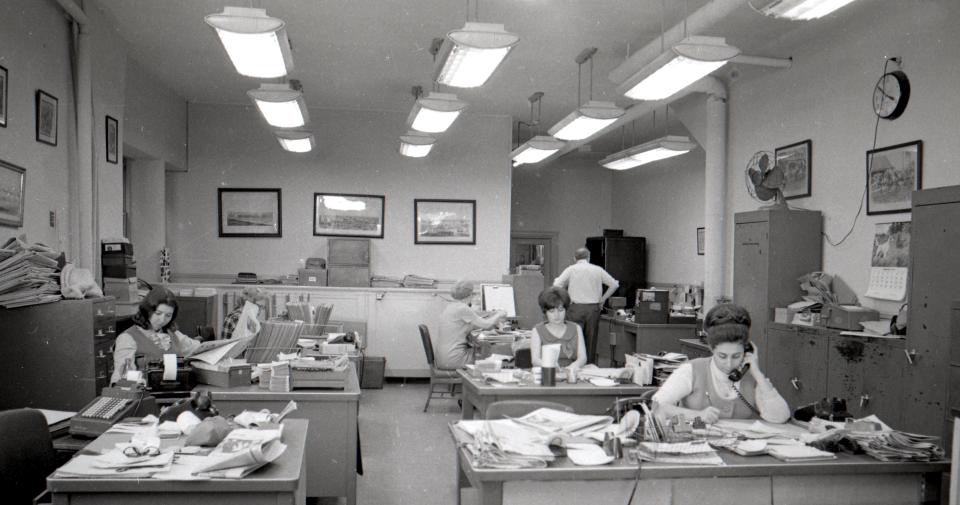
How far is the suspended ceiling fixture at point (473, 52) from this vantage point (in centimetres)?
492

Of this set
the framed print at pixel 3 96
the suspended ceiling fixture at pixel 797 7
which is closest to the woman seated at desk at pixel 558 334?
the suspended ceiling fixture at pixel 797 7

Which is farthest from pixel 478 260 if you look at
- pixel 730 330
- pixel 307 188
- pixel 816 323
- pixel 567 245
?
pixel 730 330

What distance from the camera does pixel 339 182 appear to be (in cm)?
1078

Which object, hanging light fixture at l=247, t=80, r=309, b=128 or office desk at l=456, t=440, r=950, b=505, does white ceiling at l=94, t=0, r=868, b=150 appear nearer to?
hanging light fixture at l=247, t=80, r=309, b=128

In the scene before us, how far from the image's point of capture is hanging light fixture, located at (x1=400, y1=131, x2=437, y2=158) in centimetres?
888

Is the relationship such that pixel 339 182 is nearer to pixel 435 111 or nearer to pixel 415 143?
pixel 415 143

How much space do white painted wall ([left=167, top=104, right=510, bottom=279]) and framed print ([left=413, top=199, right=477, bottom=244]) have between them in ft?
0.31

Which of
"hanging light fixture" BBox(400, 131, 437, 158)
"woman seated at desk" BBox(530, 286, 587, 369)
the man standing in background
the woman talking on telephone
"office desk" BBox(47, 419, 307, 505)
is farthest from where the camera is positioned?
the man standing in background

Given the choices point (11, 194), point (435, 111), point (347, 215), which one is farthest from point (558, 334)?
point (347, 215)

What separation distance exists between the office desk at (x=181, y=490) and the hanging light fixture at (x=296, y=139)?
640 cm

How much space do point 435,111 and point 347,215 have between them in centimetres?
426

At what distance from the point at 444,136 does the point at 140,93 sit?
4.29 m

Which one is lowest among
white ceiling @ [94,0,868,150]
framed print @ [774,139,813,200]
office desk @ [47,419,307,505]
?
office desk @ [47,419,307,505]

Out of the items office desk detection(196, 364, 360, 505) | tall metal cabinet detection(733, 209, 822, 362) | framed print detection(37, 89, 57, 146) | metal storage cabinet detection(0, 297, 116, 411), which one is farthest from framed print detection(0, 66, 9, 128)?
tall metal cabinet detection(733, 209, 822, 362)
